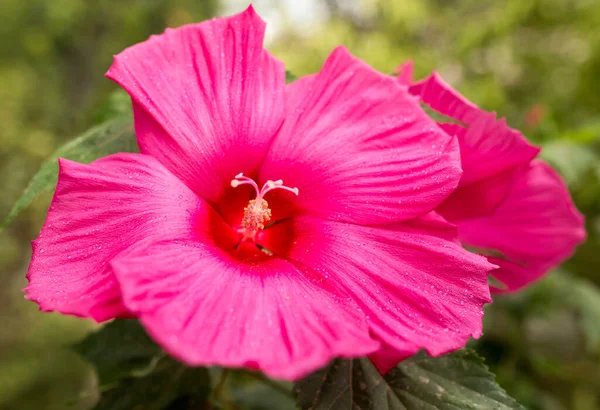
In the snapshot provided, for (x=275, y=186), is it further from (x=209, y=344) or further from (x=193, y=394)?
(x=193, y=394)

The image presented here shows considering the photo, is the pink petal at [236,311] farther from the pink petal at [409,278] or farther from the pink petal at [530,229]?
the pink petal at [530,229]

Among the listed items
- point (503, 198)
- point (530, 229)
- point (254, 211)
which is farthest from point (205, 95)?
point (530, 229)

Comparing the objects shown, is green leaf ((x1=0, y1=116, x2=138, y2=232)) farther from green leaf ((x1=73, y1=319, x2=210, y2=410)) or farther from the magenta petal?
green leaf ((x1=73, y1=319, x2=210, y2=410))

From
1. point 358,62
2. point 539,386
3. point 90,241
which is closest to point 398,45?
point 539,386

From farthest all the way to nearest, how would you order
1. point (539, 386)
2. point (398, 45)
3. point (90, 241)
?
point (398, 45) → point (539, 386) → point (90, 241)

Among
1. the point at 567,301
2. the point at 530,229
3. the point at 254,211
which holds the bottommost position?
the point at 567,301

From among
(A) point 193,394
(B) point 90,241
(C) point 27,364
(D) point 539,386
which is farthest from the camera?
(C) point 27,364

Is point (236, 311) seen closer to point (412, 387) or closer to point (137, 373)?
point (412, 387)
